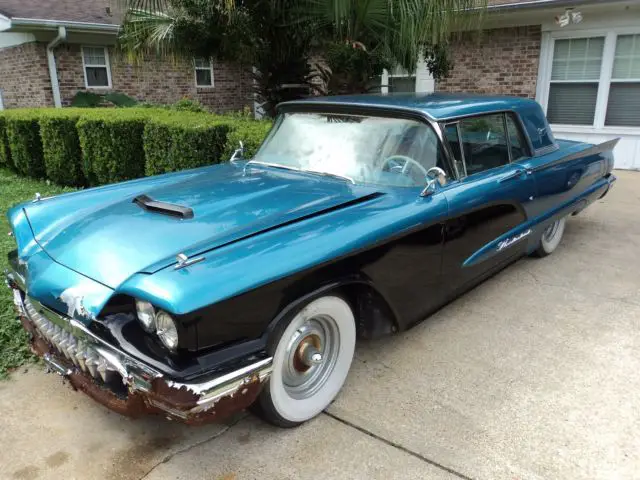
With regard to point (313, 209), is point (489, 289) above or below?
below

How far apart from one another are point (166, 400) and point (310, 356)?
78cm

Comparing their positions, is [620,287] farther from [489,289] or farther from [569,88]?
[569,88]

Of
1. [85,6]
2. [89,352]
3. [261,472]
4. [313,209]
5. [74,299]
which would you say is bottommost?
[261,472]

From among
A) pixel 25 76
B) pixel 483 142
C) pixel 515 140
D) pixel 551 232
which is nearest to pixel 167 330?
pixel 483 142

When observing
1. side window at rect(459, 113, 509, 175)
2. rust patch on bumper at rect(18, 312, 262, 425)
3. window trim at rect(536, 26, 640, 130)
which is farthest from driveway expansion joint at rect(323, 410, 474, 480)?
window trim at rect(536, 26, 640, 130)

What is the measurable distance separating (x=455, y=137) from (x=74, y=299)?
2.42m

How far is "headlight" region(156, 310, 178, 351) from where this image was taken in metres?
1.98

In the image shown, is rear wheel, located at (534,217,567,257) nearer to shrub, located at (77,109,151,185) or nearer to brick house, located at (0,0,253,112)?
shrub, located at (77,109,151,185)

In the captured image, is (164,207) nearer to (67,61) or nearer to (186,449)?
(186,449)

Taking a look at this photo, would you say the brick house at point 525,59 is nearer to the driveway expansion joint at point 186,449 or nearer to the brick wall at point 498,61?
the brick wall at point 498,61

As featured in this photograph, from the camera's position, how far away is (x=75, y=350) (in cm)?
227

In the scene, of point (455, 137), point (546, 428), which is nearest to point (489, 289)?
point (455, 137)

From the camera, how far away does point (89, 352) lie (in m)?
2.21

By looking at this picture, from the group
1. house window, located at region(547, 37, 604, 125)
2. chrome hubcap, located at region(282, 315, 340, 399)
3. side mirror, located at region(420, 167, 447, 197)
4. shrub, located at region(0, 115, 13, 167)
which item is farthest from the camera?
shrub, located at region(0, 115, 13, 167)
